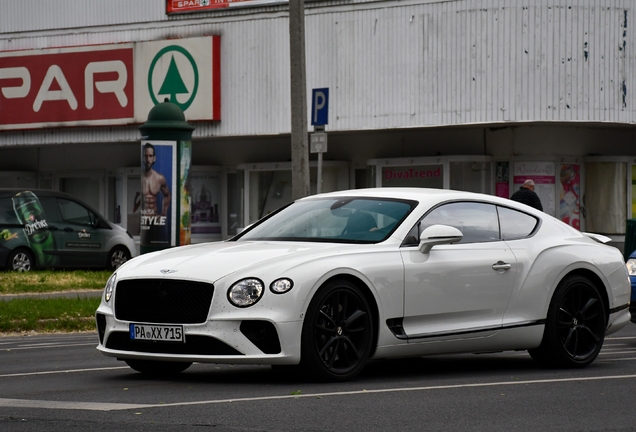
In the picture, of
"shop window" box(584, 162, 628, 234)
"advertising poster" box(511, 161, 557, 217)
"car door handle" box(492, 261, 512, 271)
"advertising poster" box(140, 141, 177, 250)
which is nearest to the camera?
"car door handle" box(492, 261, 512, 271)

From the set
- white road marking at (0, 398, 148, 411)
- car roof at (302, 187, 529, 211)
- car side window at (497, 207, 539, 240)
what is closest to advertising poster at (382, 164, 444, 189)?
car side window at (497, 207, 539, 240)

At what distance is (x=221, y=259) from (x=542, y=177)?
63.9ft

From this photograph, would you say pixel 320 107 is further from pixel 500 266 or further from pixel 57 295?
pixel 500 266

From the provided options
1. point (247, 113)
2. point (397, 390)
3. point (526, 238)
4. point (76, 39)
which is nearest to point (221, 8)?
point (247, 113)

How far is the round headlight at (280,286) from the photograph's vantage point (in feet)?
26.2

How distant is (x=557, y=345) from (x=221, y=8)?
21.0 meters

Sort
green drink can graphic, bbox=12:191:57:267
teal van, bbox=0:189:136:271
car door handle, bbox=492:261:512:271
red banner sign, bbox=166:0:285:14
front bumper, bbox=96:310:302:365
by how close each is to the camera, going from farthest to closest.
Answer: red banner sign, bbox=166:0:285:14 < green drink can graphic, bbox=12:191:57:267 < teal van, bbox=0:189:136:271 < car door handle, bbox=492:261:512:271 < front bumper, bbox=96:310:302:365

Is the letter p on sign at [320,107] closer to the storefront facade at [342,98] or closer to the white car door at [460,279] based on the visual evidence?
the storefront facade at [342,98]

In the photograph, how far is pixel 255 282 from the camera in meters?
8.00

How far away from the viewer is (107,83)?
30750 mm

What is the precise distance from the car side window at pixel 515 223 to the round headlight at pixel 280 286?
230cm

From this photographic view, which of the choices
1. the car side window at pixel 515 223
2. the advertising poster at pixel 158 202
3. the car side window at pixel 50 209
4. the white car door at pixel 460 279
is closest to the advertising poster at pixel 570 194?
the advertising poster at pixel 158 202

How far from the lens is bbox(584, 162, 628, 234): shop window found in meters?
27.6

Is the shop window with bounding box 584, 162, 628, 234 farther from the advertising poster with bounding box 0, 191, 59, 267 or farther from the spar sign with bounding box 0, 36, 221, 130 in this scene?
the advertising poster with bounding box 0, 191, 59, 267
